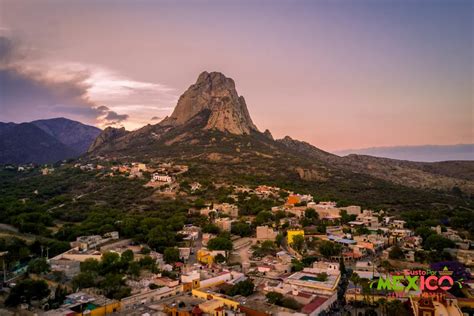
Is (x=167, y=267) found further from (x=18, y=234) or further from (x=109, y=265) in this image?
(x=18, y=234)

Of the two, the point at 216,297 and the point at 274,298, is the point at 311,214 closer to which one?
the point at 274,298

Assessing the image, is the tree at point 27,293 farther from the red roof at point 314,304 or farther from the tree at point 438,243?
the tree at point 438,243

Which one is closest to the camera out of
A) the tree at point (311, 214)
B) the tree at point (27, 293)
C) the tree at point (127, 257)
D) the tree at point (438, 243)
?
the tree at point (27, 293)

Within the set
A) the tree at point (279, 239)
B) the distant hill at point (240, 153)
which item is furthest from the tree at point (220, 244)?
the distant hill at point (240, 153)

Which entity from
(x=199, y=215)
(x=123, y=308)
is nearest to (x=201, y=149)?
(x=199, y=215)

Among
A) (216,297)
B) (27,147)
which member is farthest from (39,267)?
(27,147)

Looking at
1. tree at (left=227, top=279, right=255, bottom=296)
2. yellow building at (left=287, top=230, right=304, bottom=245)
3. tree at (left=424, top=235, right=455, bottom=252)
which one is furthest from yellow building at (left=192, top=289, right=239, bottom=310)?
tree at (left=424, top=235, right=455, bottom=252)
